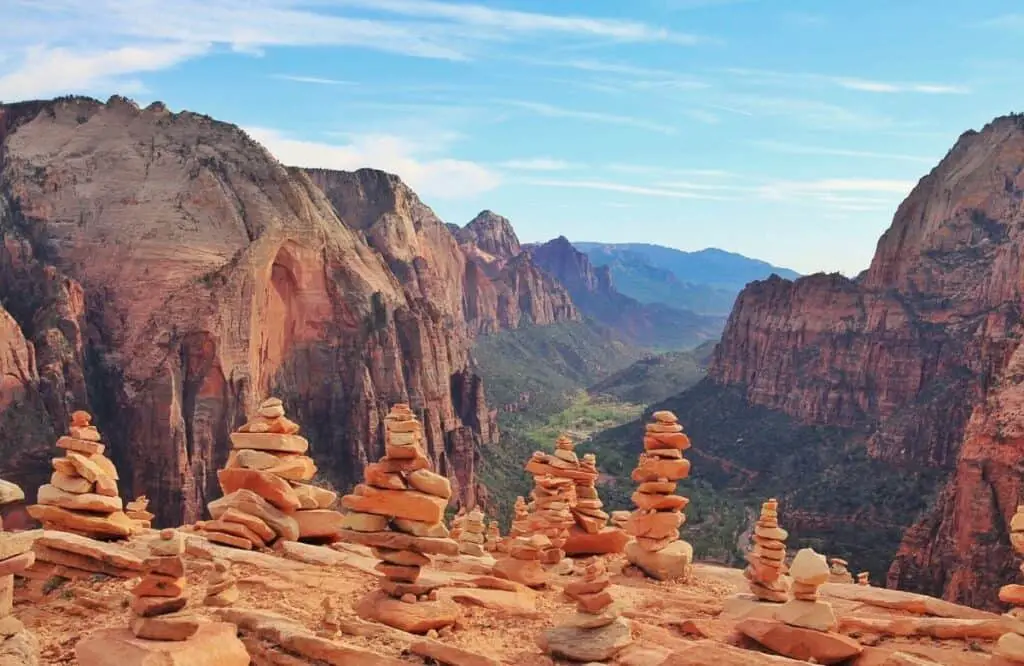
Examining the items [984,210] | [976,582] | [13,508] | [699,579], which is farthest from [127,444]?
[984,210]

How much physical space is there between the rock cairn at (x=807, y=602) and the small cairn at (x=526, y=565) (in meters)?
6.78

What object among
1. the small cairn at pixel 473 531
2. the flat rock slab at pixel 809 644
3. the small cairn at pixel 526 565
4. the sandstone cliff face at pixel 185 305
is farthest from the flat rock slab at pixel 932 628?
the sandstone cliff face at pixel 185 305

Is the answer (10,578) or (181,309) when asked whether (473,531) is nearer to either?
(10,578)

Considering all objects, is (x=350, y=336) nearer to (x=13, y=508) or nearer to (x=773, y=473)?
(x=13, y=508)

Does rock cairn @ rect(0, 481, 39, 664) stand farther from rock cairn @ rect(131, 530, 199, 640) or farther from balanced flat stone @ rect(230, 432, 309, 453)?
balanced flat stone @ rect(230, 432, 309, 453)

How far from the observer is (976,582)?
50062mm

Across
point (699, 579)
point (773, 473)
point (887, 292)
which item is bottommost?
point (773, 473)

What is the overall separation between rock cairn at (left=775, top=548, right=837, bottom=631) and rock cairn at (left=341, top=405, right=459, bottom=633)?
20.6ft

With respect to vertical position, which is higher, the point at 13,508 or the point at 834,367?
the point at 834,367

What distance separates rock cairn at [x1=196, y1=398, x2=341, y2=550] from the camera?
810 inches

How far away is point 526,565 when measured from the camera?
2148 centimetres

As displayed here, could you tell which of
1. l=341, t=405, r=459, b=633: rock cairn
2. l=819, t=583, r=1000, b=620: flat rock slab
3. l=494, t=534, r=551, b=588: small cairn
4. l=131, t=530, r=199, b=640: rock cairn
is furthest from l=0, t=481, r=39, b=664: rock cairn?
l=819, t=583, r=1000, b=620: flat rock slab

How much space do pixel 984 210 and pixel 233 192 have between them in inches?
3656

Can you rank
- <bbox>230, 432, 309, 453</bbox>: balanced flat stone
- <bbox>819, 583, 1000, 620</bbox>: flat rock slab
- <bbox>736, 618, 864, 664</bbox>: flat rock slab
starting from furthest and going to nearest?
<bbox>230, 432, 309, 453</bbox>: balanced flat stone, <bbox>819, 583, 1000, 620</bbox>: flat rock slab, <bbox>736, 618, 864, 664</bbox>: flat rock slab
